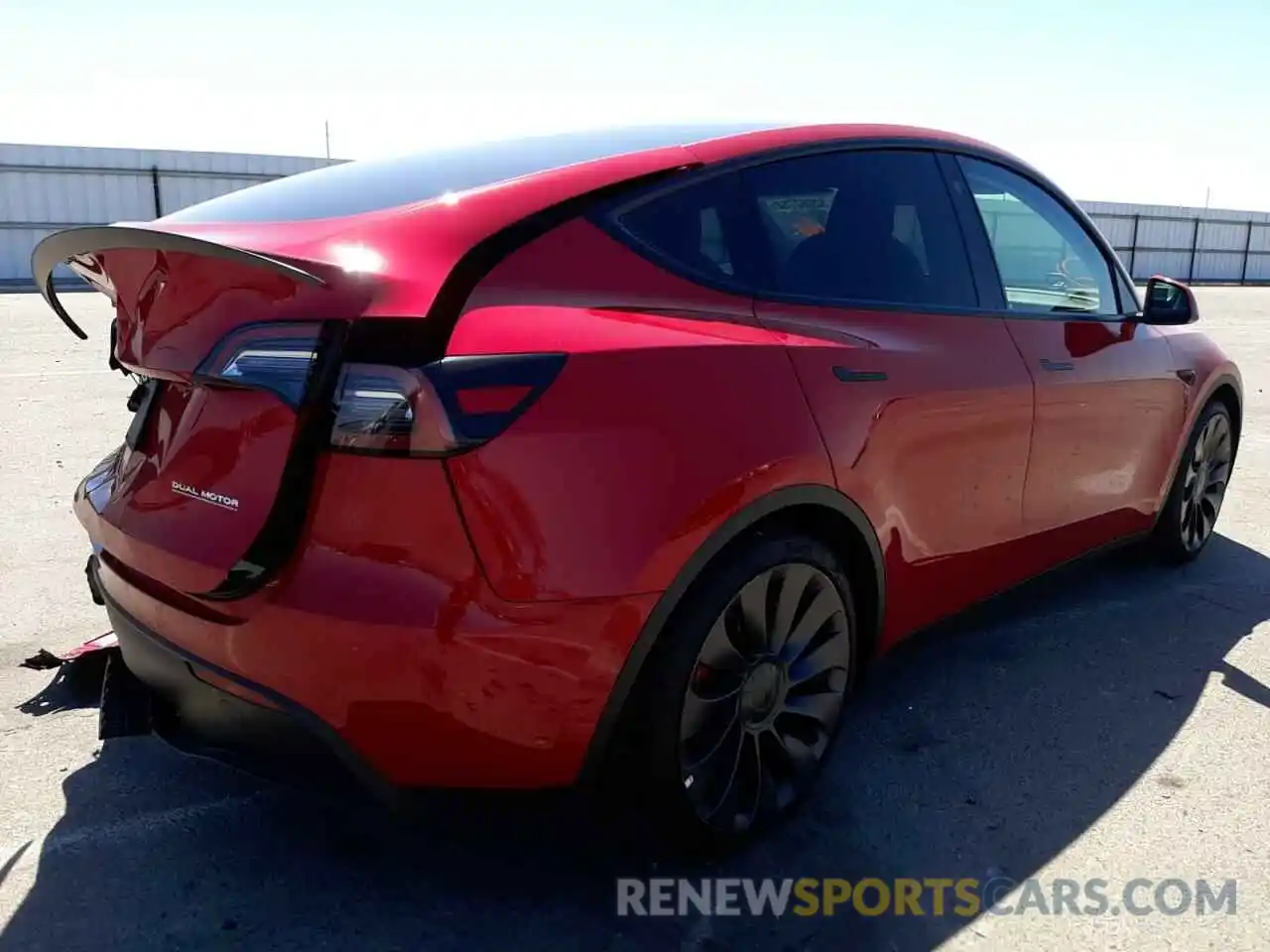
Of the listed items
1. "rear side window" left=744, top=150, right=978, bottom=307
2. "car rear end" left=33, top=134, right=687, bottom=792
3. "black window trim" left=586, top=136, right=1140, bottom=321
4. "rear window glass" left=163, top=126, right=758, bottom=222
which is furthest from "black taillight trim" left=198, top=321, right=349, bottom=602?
"rear side window" left=744, top=150, right=978, bottom=307

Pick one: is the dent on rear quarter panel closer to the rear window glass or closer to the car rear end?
the car rear end

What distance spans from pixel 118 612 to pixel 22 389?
6.50 metres

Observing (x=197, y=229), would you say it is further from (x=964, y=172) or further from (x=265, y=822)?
(x=964, y=172)

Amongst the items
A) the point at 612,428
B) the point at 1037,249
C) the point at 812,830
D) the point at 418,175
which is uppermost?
the point at 418,175

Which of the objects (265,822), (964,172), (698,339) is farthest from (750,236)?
(265,822)

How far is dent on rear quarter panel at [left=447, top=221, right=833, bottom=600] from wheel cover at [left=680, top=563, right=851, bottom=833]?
0.28 metres

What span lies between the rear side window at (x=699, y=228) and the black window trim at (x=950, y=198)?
0.01 metres

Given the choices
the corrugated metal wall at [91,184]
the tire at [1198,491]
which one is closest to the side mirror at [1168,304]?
the tire at [1198,491]

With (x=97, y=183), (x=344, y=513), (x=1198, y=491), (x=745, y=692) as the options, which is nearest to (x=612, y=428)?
(x=344, y=513)

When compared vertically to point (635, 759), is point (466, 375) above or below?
above

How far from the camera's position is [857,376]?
256 cm

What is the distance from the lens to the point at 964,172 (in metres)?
3.25

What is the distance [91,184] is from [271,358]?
24.1m

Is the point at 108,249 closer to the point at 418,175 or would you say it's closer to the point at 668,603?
the point at 418,175
